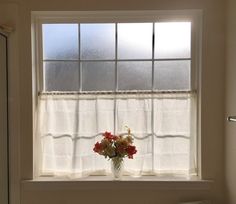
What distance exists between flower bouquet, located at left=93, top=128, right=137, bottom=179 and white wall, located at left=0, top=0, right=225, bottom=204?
16 centimetres

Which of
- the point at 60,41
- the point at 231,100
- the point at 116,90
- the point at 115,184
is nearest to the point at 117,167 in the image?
the point at 115,184

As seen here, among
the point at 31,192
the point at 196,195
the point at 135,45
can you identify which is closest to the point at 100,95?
the point at 135,45

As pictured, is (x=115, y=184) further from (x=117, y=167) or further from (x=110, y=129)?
(x=110, y=129)

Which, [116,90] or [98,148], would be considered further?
[116,90]

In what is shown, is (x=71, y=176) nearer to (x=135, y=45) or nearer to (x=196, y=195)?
(x=196, y=195)

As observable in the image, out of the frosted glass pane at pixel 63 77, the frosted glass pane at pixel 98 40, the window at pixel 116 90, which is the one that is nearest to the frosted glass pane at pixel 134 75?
the window at pixel 116 90

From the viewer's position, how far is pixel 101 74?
2100mm

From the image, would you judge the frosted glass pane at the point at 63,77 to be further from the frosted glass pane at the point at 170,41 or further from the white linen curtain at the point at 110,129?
the frosted glass pane at the point at 170,41

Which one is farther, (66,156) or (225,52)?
(66,156)

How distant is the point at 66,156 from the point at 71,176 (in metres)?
0.14

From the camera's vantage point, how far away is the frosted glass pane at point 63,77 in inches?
82.6

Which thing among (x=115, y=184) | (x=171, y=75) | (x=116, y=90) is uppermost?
(x=171, y=75)

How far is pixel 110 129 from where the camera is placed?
210cm

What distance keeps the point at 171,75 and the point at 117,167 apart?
2.30 ft
